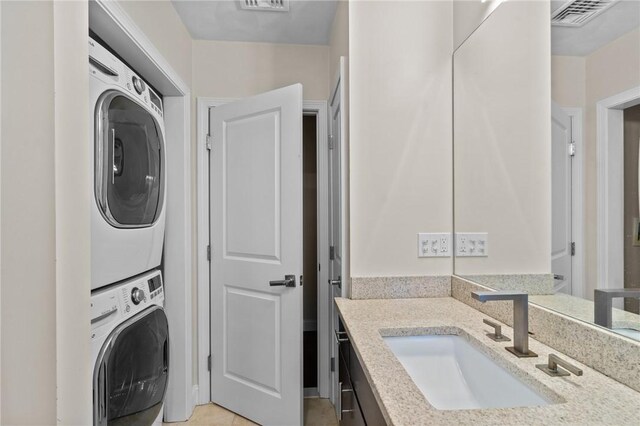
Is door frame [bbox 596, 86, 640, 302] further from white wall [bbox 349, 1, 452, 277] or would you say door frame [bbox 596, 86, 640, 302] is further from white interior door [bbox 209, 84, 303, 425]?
white interior door [bbox 209, 84, 303, 425]

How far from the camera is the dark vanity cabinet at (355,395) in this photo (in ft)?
3.00

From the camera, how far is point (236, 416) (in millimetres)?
2109

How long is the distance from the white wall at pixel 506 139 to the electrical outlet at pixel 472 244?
2 centimetres

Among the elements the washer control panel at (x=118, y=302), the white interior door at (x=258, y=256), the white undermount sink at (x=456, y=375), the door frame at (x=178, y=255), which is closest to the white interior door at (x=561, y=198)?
the white undermount sink at (x=456, y=375)

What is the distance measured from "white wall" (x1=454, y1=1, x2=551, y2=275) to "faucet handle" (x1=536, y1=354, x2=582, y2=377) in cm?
37

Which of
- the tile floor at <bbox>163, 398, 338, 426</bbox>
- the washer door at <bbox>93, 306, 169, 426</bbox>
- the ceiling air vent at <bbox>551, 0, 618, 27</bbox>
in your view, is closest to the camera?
the ceiling air vent at <bbox>551, 0, 618, 27</bbox>

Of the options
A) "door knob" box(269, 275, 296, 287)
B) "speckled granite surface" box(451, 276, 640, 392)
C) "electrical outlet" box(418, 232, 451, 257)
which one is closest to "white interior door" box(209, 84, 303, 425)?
"door knob" box(269, 275, 296, 287)

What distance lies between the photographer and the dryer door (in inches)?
50.4

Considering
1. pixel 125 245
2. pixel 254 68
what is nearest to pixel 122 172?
pixel 125 245

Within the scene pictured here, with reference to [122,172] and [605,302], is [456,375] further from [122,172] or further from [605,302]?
[122,172]

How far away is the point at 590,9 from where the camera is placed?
0.92 metres

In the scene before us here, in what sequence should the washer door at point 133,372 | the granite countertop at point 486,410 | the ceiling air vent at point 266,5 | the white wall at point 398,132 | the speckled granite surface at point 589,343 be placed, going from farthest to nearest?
1. the ceiling air vent at point 266,5
2. the white wall at point 398,132
3. the washer door at point 133,372
4. the speckled granite surface at point 589,343
5. the granite countertop at point 486,410

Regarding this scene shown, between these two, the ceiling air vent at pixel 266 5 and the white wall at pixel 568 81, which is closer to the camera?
the white wall at pixel 568 81

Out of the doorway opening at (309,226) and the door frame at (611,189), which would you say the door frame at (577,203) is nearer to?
the door frame at (611,189)
